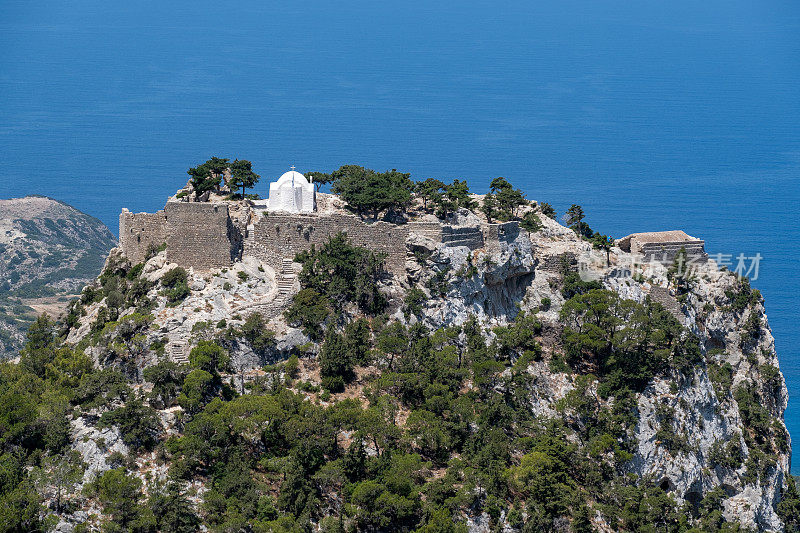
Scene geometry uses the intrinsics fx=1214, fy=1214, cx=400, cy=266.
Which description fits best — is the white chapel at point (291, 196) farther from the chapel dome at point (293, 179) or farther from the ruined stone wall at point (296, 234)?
the ruined stone wall at point (296, 234)

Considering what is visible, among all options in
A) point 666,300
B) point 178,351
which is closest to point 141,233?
point 178,351

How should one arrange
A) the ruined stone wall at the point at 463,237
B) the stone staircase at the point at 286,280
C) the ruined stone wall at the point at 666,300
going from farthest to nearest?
the ruined stone wall at the point at 666,300
the ruined stone wall at the point at 463,237
the stone staircase at the point at 286,280

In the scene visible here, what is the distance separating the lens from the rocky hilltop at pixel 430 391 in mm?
54031

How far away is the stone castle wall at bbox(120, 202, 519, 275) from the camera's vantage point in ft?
211

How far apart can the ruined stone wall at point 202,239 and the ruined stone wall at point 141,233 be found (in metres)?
1.46

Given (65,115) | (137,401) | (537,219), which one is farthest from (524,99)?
(137,401)

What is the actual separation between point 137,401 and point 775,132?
149m

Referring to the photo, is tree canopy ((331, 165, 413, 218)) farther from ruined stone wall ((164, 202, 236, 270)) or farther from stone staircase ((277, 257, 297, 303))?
ruined stone wall ((164, 202, 236, 270))

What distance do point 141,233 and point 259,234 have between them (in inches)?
256

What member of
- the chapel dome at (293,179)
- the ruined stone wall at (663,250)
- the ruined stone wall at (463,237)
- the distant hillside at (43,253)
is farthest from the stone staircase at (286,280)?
the distant hillside at (43,253)

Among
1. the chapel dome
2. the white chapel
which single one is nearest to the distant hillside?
the chapel dome

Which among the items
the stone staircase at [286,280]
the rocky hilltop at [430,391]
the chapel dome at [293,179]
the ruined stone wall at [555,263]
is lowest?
the rocky hilltop at [430,391]

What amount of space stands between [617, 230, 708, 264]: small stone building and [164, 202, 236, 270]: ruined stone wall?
26461 millimetres

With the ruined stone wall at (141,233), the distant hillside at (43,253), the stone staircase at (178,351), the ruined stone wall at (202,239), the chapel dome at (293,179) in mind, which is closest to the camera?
the stone staircase at (178,351)
